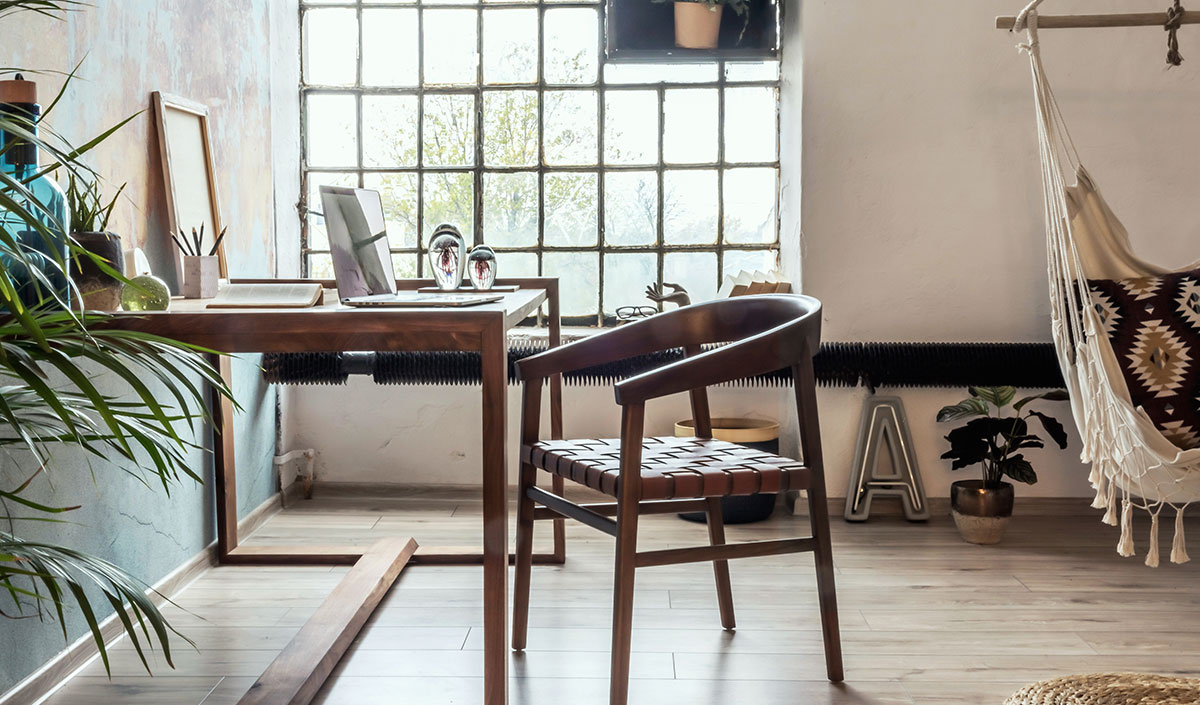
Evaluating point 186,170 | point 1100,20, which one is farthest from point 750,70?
point 186,170

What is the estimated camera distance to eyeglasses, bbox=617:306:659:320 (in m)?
3.57

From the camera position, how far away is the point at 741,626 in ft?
7.75

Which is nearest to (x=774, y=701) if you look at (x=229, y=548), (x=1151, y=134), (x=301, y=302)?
(x=301, y=302)

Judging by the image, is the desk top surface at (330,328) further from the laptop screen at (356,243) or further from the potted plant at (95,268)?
the laptop screen at (356,243)

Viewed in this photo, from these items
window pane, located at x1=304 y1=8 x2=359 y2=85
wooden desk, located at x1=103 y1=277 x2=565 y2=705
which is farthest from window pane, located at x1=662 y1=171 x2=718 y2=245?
wooden desk, located at x1=103 y1=277 x2=565 y2=705

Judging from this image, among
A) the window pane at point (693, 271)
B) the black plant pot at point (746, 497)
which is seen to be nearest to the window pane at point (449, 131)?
the window pane at point (693, 271)

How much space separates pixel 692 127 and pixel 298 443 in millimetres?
1825

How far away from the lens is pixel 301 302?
6.28 ft

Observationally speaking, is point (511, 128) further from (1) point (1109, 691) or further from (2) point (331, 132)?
(1) point (1109, 691)

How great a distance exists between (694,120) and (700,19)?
382 millimetres

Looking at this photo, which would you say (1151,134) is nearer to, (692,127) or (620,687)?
(692,127)

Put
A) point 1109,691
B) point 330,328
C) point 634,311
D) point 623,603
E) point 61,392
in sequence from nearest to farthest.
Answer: point 61,392 < point 1109,691 < point 330,328 < point 623,603 < point 634,311

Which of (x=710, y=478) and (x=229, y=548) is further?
(x=229, y=548)

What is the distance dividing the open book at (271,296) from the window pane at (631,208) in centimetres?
188
